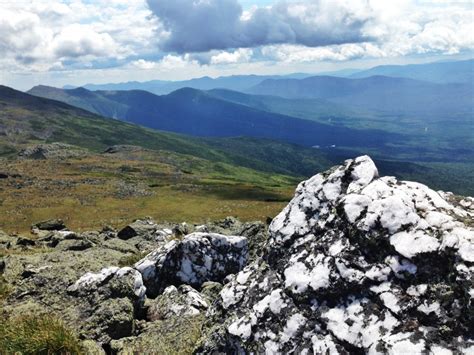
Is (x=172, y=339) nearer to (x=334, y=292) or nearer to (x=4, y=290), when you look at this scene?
(x=334, y=292)

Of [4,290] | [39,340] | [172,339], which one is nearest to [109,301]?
[172,339]

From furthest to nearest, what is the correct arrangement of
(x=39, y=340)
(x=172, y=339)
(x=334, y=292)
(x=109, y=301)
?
1. (x=109, y=301)
2. (x=172, y=339)
3. (x=39, y=340)
4. (x=334, y=292)

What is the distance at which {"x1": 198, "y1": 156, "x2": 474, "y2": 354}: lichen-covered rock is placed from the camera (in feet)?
27.4

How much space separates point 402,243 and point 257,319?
3.84m

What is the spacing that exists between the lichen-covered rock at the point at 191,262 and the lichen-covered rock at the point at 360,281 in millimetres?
8027

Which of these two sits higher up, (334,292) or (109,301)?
(334,292)

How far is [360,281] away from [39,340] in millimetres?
7675

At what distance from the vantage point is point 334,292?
9742 millimetres

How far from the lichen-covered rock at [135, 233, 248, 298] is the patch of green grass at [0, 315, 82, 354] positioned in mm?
8229

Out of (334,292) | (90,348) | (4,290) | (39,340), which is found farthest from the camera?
(4,290)

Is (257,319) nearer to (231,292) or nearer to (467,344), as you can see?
(231,292)

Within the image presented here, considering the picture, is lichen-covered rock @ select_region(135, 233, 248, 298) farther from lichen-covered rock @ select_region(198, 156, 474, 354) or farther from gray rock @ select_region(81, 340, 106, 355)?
lichen-covered rock @ select_region(198, 156, 474, 354)

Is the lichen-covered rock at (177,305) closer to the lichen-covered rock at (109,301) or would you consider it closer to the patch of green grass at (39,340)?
the lichen-covered rock at (109,301)

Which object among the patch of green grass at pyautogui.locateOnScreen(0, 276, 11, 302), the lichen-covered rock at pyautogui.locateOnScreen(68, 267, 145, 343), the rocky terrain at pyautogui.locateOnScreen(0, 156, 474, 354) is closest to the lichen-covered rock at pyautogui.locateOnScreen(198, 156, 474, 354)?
the rocky terrain at pyautogui.locateOnScreen(0, 156, 474, 354)
